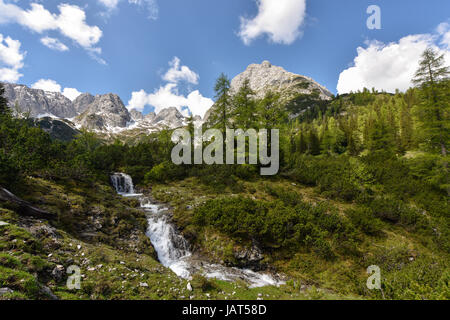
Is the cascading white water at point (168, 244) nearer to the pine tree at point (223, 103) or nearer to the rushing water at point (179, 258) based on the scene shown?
the rushing water at point (179, 258)

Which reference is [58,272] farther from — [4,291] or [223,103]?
[223,103]

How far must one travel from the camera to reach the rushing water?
344 inches

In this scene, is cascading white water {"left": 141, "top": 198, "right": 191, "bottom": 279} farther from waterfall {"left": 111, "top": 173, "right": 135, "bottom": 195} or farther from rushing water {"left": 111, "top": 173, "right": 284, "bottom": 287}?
waterfall {"left": 111, "top": 173, "right": 135, "bottom": 195}

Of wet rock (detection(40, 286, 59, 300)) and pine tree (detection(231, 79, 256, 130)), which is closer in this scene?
wet rock (detection(40, 286, 59, 300))

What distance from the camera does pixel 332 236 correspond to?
430 inches

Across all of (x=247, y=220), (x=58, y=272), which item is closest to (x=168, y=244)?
(x=247, y=220)

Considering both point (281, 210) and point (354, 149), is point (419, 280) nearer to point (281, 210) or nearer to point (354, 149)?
point (281, 210)

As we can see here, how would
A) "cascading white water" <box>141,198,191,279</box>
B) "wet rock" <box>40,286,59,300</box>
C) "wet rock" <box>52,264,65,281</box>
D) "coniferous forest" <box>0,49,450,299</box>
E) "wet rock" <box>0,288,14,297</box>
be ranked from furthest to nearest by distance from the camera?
"cascading white water" <box>141,198,191,279</box> → "coniferous forest" <box>0,49,450,299</box> → "wet rock" <box>52,264,65,281</box> → "wet rock" <box>40,286,59,300</box> → "wet rock" <box>0,288,14,297</box>

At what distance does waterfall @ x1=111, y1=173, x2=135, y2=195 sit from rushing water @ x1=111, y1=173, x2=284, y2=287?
8247 mm

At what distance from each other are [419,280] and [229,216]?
8782 millimetres

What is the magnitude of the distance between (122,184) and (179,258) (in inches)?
646

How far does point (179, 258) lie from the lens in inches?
420

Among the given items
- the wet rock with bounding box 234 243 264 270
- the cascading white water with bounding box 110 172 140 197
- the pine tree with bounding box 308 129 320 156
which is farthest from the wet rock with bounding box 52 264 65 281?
the pine tree with bounding box 308 129 320 156

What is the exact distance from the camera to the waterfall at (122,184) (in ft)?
72.7
